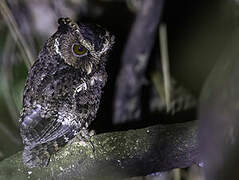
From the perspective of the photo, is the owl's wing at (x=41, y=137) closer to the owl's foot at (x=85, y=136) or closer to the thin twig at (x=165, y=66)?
the owl's foot at (x=85, y=136)

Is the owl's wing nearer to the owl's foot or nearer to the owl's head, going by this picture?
the owl's foot

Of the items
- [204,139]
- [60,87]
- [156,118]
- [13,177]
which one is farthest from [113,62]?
[204,139]

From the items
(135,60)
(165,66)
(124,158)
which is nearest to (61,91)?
(124,158)

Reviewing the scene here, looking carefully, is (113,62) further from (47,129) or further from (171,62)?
(47,129)

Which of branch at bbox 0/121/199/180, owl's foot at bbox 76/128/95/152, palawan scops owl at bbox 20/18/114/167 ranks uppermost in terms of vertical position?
palawan scops owl at bbox 20/18/114/167

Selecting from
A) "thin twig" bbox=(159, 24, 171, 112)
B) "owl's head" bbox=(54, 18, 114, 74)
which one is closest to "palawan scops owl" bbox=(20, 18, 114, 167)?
"owl's head" bbox=(54, 18, 114, 74)

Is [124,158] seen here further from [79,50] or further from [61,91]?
[79,50]
